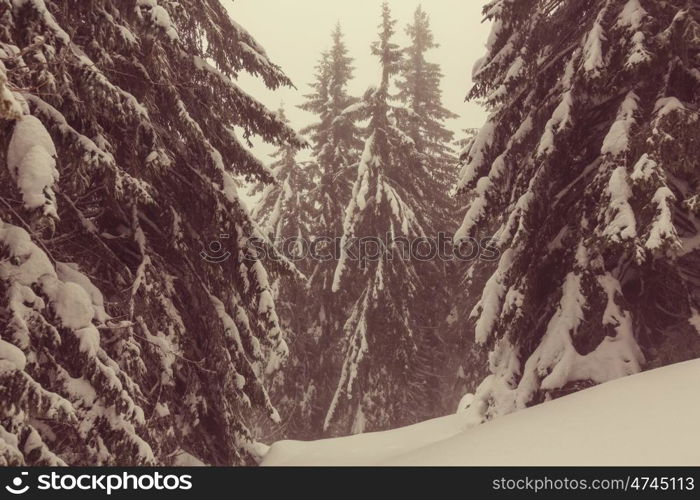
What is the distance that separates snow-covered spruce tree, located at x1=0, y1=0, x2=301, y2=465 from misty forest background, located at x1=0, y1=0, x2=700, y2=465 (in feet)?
0.08

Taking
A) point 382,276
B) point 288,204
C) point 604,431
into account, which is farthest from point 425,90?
point 604,431

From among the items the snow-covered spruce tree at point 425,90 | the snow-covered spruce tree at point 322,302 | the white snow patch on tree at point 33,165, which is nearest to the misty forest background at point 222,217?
the white snow patch on tree at point 33,165

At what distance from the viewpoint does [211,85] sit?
7.11m

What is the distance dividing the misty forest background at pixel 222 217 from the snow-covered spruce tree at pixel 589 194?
3cm

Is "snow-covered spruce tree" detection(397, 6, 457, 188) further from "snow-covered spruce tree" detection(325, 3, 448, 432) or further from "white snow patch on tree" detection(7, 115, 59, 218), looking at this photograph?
"white snow patch on tree" detection(7, 115, 59, 218)

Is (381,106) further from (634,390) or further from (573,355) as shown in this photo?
(634,390)

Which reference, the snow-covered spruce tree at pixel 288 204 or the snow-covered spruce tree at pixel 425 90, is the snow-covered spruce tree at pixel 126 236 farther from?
the snow-covered spruce tree at pixel 425 90

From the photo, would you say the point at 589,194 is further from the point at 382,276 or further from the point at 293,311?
the point at 293,311

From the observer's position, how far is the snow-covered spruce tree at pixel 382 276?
1617 centimetres

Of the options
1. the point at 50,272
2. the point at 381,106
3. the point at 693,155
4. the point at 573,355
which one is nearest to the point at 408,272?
the point at 381,106

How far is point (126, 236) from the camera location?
590 centimetres

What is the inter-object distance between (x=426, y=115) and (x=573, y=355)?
20.0m

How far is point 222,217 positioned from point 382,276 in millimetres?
9985
